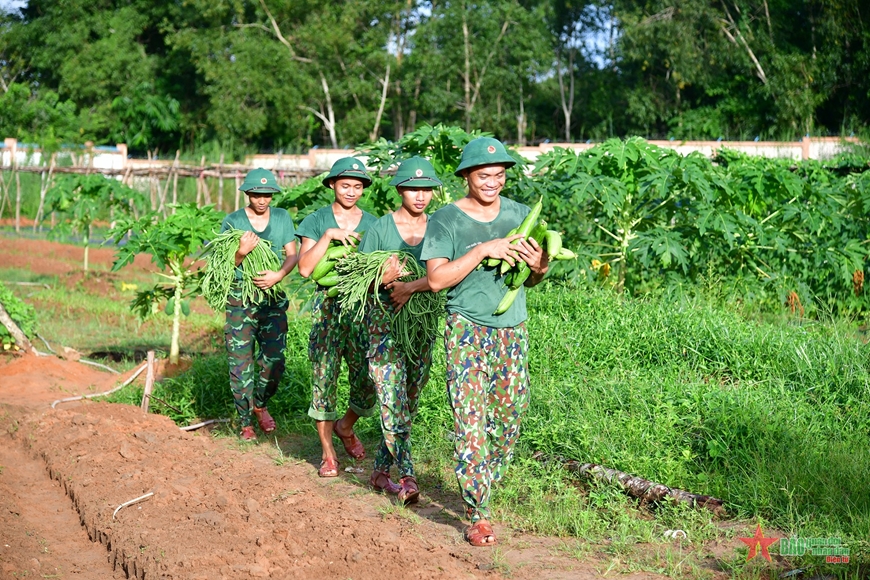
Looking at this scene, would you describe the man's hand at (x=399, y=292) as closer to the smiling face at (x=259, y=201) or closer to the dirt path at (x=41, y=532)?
the smiling face at (x=259, y=201)

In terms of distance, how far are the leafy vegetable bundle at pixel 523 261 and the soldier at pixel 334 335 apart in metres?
1.59

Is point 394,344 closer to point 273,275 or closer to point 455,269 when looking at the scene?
point 455,269

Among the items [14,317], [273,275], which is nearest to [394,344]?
[273,275]

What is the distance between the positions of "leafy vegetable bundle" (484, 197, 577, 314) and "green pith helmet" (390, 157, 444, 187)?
88 centimetres

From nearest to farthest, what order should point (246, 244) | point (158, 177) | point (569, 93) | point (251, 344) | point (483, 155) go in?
point (483, 155)
point (246, 244)
point (251, 344)
point (158, 177)
point (569, 93)

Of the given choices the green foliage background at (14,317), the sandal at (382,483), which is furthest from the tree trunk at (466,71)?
the sandal at (382,483)

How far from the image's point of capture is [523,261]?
4.59m

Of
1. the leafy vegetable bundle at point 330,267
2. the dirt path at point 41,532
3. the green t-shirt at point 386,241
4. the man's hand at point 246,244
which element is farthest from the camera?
the man's hand at point 246,244

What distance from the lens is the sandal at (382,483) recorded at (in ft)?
19.0

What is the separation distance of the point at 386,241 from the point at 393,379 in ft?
2.58

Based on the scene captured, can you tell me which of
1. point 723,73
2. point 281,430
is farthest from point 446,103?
point 281,430

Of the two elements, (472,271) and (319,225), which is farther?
(319,225)

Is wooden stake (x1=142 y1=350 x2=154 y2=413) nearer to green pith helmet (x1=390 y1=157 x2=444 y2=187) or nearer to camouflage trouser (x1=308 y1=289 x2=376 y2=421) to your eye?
camouflage trouser (x1=308 y1=289 x2=376 y2=421)

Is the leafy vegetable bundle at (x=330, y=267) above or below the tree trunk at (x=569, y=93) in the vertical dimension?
below
